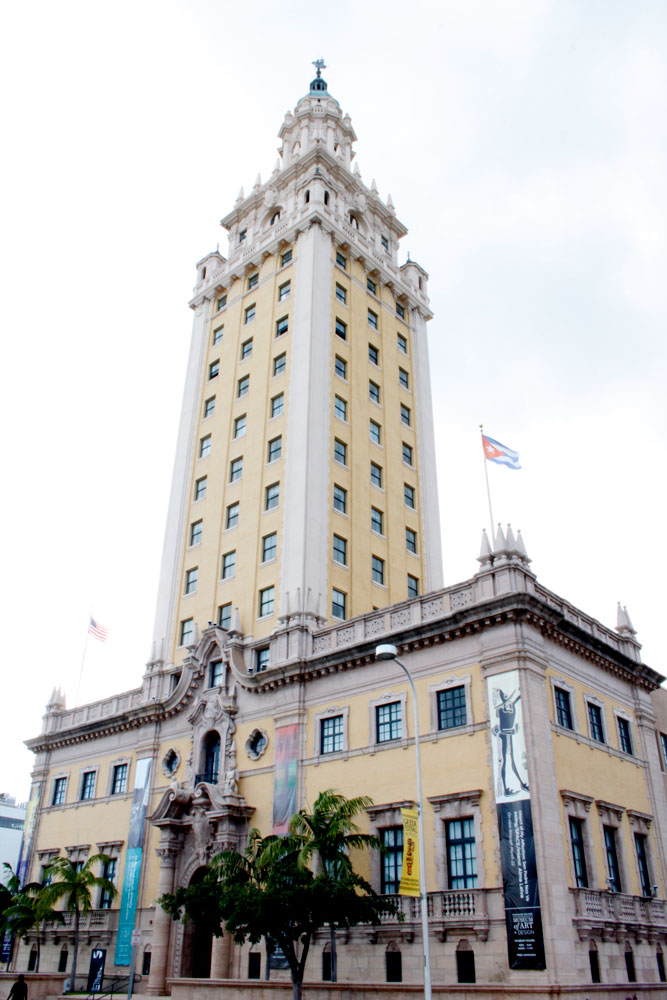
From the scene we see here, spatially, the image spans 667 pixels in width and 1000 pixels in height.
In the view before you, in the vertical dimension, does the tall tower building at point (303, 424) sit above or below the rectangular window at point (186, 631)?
above

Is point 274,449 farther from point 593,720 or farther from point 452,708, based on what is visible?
point 593,720

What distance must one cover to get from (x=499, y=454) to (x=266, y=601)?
15.3 metres

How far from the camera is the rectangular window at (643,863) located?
112 ft

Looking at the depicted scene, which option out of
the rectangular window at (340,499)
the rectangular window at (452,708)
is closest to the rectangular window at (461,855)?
the rectangular window at (452,708)

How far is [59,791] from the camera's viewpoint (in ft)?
176

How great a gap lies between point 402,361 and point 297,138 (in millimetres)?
22104

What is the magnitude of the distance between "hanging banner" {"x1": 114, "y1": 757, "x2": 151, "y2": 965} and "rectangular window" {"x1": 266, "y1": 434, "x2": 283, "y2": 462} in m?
18.2

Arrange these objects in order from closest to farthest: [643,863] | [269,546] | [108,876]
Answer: [643,863]
[108,876]
[269,546]

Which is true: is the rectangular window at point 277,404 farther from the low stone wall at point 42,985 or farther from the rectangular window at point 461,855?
the low stone wall at point 42,985

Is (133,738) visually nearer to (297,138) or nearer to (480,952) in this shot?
(480,952)

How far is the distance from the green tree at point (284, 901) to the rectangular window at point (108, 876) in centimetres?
1806

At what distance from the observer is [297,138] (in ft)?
221

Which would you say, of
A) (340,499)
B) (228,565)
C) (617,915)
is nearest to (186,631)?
(228,565)

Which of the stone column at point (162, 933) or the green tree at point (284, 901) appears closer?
the green tree at point (284, 901)
